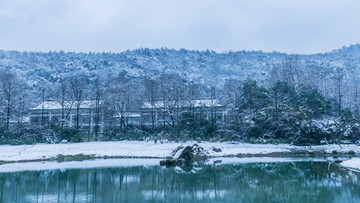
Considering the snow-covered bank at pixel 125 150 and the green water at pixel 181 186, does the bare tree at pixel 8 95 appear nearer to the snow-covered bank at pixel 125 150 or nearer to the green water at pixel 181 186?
the snow-covered bank at pixel 125 150

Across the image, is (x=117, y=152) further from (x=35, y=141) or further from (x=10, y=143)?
(x=10, y=143)

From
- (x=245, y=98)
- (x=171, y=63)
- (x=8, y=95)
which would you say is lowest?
(x=245, y=98)

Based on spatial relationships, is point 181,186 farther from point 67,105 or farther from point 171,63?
point 171,63

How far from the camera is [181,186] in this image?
14.1 m

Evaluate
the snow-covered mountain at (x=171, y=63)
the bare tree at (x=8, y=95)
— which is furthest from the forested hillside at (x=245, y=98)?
the snow-covered mountain at (x=171, y=63)

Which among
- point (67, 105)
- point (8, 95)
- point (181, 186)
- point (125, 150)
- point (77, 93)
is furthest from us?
point (67, 105)

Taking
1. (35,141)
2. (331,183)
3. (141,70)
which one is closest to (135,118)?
(35,141)

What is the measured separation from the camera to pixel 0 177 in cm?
1773

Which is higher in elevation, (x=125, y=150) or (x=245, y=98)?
(x=245, y=98)

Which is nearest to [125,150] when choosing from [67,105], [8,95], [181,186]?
[181,186]

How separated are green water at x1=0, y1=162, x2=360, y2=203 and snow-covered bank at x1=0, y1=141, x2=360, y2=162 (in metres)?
8.88

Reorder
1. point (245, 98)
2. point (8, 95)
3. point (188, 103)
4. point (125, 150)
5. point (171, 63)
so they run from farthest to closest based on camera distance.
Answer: point (171, 63), point (188, 103), point (245, 98), point (8, 95), point (125, 150)

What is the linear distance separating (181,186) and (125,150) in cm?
1711

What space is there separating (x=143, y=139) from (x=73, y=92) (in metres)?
14.3
